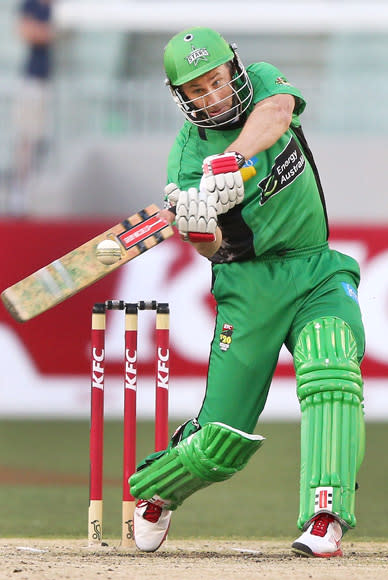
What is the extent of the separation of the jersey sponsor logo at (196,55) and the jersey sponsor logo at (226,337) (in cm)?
91

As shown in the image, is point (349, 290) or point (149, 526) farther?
point (149, 526)

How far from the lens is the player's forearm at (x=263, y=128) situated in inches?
163

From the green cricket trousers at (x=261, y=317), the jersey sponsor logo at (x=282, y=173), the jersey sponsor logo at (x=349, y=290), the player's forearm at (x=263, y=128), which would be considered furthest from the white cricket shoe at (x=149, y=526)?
the player's forearm at (x=263, y=128)

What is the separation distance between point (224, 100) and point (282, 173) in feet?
1.06

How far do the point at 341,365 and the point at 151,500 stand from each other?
971 mm

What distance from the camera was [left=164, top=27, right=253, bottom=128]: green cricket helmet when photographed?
4207mm

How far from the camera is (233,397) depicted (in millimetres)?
4367

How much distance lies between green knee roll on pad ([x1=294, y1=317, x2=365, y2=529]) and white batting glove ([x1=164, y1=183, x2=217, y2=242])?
0.53 meters

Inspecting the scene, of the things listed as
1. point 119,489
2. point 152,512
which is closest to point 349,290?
point 152,512

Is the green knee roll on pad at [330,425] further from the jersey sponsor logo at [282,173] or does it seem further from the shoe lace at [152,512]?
the shoe lace at [152,512]

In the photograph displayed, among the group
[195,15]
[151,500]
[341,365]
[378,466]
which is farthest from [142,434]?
[195,15]

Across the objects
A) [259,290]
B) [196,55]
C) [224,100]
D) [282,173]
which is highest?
[196,55]

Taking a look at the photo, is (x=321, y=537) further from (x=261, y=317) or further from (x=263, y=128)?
(x=263, y=128)

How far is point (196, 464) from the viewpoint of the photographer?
4.36 metres
